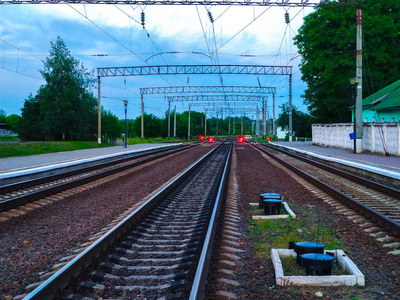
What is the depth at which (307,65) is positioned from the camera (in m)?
50.1

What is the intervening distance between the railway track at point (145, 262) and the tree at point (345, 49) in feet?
131

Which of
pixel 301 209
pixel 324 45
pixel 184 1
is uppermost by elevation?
pixel 324 45

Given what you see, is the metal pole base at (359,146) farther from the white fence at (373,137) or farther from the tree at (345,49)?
the tree at (345,49)

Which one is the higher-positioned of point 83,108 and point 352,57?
point 352,57

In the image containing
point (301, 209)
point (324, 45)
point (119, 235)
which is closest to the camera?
point (119, 235)

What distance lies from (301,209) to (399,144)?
16711mm

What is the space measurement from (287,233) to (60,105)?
169 ft

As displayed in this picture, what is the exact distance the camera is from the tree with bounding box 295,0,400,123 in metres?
45.4

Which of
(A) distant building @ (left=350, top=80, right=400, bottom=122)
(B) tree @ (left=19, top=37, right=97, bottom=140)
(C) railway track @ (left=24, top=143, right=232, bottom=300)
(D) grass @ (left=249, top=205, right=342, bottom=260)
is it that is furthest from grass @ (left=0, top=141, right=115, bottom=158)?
(A) distant building @ (left=350, top=80, right=400, bottom=122)

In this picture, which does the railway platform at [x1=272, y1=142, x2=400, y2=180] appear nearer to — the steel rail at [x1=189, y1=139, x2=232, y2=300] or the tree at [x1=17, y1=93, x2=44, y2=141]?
the steel rail at [x1=189, y1=139, x2=232, y2=300]

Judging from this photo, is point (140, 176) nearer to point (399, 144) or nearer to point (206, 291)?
point (206, 291)

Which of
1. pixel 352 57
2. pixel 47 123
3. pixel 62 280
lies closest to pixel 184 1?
pixel 62 280

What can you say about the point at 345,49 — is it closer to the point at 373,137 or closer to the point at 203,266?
the point at 373,137

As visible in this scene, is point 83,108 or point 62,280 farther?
point 83,108
